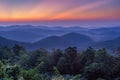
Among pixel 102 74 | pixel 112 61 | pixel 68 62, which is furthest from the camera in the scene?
pixel 68 62

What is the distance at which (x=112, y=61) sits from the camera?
35.0 m

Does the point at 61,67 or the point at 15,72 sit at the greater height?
the point at 15,72

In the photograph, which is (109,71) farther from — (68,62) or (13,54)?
(13,54)

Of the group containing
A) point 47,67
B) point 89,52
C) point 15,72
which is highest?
point 15,72

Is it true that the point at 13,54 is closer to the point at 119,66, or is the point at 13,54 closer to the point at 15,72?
the point at 119,66

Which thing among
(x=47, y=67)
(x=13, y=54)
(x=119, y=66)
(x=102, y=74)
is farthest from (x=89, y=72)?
(x=13, y=54)

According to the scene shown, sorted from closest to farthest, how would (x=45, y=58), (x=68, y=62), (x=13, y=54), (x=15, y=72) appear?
(x=15, y=72)
(x=68, y=62)
(x=45, y=58)
(x=13, y=54)

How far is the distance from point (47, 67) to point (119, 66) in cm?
1223

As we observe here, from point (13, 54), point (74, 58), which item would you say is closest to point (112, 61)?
point (74, 58)

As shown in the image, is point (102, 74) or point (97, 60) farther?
point (97, 60)

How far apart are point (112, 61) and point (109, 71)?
8.45 ft

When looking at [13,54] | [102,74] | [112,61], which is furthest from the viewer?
[13,54]

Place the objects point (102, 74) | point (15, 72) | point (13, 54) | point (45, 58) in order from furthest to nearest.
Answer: point (13, 54) → point (45, 58) → point (102, 74) → point (15, 72)

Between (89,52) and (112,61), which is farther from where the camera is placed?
(89,52)
